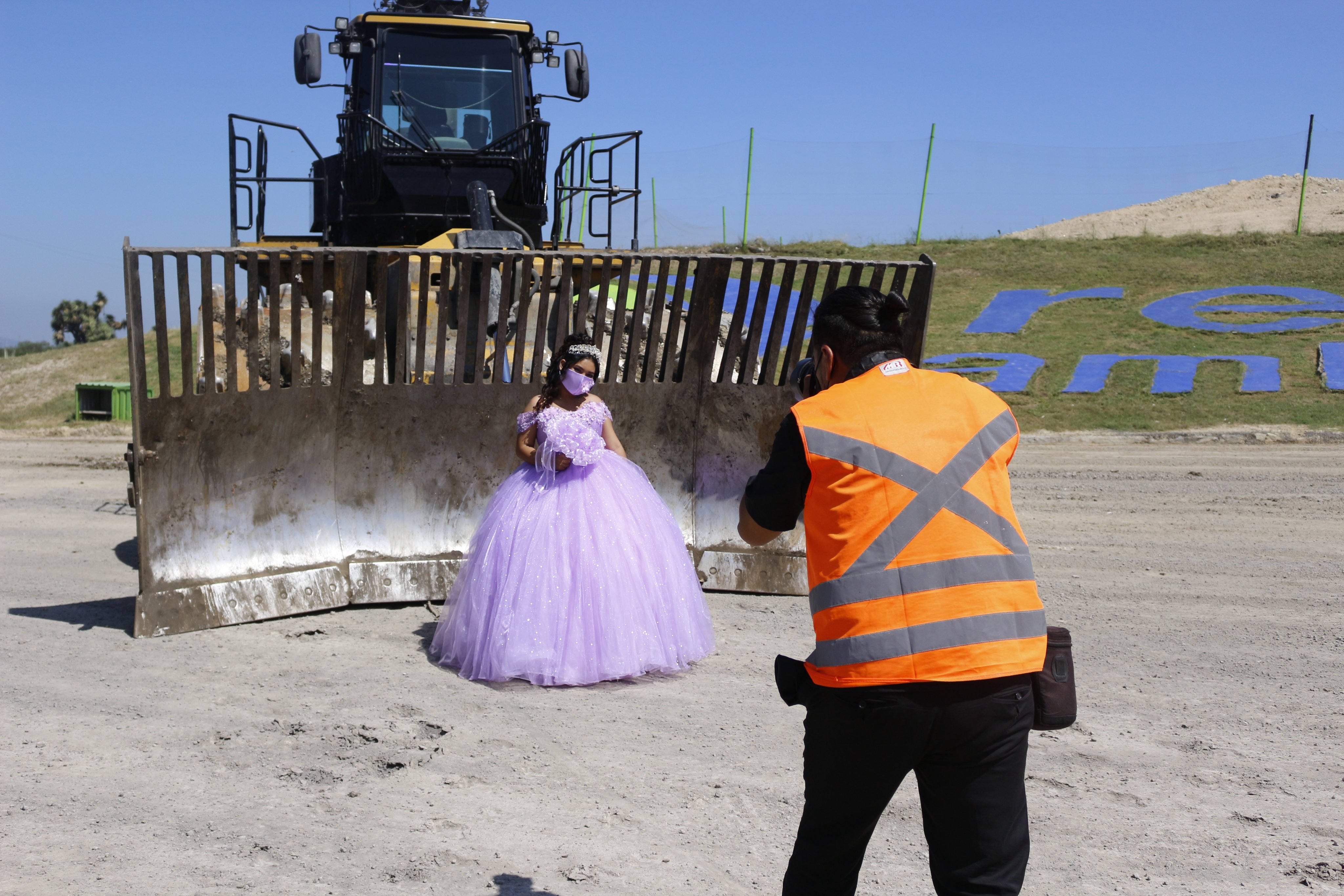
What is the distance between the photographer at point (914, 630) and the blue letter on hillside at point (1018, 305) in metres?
18.0

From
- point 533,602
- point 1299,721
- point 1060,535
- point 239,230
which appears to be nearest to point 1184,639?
point 1299,721

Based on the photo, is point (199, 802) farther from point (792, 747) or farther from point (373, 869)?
point (792, 747)

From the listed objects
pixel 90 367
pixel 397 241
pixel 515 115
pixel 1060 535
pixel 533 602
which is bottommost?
pixel 90 367

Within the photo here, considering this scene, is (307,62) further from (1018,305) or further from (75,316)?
(75,316)

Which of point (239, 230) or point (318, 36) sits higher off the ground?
point (318, 36)

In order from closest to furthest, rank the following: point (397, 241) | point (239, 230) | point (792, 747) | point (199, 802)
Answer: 1. point (199, 802)
2. point (792, 747)
3. point (239, 230)
4. point (397, 241)

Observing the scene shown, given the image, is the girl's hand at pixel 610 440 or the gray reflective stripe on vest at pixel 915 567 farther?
the girl's hand at pixel 610 440

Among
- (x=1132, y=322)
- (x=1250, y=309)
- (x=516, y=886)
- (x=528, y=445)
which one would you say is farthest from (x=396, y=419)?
(x=1250, y=309)

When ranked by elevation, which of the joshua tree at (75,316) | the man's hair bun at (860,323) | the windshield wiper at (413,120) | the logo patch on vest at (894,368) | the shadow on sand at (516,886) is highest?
the windshield wiper at (413,120)

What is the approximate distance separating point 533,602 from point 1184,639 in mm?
3600

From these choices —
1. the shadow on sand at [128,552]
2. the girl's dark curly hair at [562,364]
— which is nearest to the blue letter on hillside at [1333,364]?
the girl's dark curly hair at [562,364]

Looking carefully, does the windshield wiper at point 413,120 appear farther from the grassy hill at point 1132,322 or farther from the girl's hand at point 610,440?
the grassy hill at point 1132,322

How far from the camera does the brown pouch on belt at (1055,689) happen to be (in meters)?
2.44

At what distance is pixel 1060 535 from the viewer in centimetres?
882
